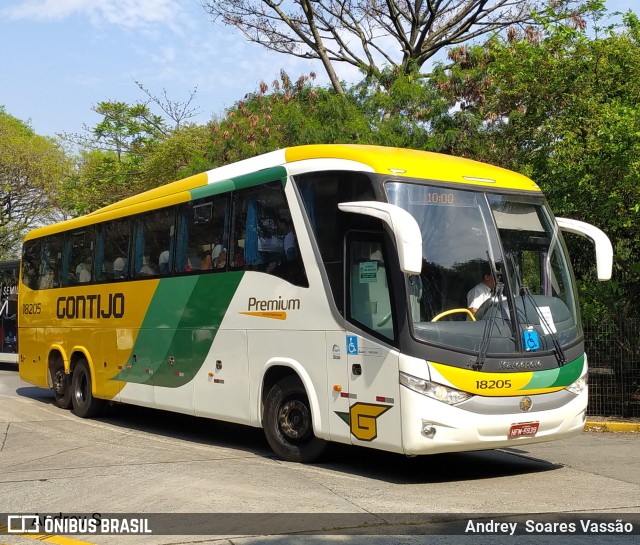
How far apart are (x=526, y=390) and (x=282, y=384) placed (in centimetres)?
291

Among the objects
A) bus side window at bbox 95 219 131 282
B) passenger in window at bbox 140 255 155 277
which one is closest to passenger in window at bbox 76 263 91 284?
bus side window at bbox 95 219 131 282

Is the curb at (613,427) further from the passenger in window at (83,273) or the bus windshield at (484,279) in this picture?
the passenger in window at (83,273)

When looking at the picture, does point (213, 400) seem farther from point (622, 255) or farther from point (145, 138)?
point (145, 138)

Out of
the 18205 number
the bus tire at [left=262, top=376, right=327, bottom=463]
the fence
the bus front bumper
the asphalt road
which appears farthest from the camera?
the fence

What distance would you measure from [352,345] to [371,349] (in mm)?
310

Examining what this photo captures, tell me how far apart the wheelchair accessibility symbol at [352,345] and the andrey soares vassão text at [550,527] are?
2536 millimetres

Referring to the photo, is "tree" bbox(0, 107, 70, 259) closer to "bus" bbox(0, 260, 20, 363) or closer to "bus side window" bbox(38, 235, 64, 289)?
"bus" bbox(0, 260, 20, 363)

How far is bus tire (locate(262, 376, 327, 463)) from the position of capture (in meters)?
9.71

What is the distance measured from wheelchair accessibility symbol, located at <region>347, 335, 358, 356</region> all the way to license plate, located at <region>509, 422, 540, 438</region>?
174cm

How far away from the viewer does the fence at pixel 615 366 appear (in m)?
14.3

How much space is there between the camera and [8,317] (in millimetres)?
23922

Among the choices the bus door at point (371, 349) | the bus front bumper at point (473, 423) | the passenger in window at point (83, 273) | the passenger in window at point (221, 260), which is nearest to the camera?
the bus front bumper at point (473, 423)

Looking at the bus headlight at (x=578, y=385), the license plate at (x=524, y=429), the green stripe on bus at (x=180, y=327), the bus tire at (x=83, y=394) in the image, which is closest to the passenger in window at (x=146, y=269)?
the green stripe on bus at (x=180, y=327)

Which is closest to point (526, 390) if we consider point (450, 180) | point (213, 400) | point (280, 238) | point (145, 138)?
point (450, 180)
